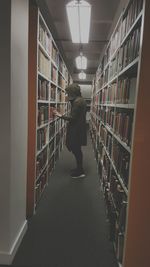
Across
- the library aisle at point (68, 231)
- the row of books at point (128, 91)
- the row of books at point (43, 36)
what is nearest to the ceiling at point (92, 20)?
the row of books at point (43, 36)

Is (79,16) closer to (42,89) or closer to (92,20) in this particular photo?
(42,89)

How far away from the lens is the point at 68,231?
7.59 ft

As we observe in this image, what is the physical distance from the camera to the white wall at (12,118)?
1.63 m

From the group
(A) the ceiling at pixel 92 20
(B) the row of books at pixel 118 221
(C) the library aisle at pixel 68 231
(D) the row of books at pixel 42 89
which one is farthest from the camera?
(A) the ceiling at pixel 92 20

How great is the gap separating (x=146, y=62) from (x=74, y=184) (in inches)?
104

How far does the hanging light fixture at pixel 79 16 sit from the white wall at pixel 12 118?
1.86ft

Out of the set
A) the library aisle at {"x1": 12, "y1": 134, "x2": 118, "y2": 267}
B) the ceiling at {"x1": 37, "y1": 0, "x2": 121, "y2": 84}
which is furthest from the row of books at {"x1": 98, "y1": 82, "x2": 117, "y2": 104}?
the library aisle at {"x1": 12, "y1": 134, "x2": 118, "y2": 267}

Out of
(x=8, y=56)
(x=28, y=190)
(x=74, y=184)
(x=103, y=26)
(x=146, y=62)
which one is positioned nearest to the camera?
(x=146, y=62)

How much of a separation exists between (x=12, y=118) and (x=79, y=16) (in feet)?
5.02

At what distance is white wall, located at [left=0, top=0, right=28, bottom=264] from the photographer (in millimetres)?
1628

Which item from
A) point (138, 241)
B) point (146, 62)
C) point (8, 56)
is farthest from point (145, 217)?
point (8, 56)

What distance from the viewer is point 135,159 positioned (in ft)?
4.78

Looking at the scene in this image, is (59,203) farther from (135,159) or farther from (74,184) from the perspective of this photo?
(135,159)

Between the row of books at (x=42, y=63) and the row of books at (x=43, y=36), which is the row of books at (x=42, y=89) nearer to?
the row of books at (x=42, y=63)
